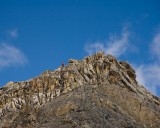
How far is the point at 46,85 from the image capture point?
91562 mm

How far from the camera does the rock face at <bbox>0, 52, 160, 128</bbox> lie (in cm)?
7362

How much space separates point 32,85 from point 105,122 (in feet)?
85.4

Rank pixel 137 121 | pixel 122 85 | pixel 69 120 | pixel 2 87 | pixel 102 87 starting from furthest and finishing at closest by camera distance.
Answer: pixel 2 87 < pixel 122 85 < pixel 102 87 < pixel 137 121 < pixel 69 120

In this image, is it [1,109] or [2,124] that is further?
[1,109]

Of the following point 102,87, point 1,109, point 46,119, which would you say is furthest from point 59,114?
point 1,109

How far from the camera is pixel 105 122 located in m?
72.4

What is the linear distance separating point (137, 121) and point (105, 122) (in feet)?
26.8

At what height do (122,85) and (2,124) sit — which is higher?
(122,85)

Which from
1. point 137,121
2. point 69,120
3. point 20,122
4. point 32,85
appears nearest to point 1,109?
point 32,85

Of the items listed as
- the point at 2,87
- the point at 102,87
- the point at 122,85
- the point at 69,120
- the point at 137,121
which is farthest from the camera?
the point at 2,87

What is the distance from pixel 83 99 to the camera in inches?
3120

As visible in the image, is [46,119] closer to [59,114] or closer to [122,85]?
[59,114]

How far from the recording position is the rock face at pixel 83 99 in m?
73.6

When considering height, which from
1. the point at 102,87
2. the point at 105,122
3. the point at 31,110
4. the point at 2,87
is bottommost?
the point at 105,122
